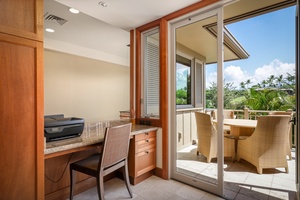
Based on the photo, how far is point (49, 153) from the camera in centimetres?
148

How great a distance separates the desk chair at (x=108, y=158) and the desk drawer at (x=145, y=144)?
1.14ft

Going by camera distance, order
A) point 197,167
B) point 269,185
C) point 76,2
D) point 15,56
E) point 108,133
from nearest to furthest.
A: point 15,56, point 108,133, point 76,2, point 269,185, point 197,167

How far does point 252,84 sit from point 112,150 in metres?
5.06

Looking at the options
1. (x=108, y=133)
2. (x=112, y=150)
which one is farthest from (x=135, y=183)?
(x=108, y=133)

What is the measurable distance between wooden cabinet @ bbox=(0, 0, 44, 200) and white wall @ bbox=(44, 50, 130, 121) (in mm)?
2852

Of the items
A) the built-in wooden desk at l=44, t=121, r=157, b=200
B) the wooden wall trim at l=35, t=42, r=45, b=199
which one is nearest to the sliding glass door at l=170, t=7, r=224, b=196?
the built-in wooden desk at l=44, t=121, r=157, b=200

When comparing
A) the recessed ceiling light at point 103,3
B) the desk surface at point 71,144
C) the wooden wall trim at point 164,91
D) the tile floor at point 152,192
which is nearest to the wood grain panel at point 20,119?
the desk surface at point 71,144

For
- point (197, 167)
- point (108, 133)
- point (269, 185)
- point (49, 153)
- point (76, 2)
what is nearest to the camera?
point (49, 153)

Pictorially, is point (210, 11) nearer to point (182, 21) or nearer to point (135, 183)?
point (182, 21)

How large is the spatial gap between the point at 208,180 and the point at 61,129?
6.43 feet

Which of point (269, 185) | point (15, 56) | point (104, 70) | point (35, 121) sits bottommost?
point (269, 185)

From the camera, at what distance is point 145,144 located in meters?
2.42

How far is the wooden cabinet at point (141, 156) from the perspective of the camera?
227cm

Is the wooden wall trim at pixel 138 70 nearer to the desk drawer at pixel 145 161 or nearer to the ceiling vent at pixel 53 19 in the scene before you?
the desk drawer at pixel 145 161
